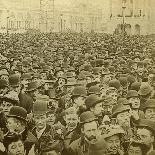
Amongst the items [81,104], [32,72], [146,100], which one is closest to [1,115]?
[32,72]

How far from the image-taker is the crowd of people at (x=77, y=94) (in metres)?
2.69

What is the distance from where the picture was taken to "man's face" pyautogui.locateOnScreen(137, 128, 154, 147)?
2.83m

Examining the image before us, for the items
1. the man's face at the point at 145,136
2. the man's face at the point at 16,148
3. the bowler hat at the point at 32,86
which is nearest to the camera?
the man's face at the point at 16,148

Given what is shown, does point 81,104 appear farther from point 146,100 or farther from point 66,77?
point 146,100

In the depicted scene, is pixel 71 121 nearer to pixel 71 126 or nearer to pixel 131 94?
pixel 71 126

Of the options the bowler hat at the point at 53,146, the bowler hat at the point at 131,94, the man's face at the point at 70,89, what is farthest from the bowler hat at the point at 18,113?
the bowler hat at the point at 131,94

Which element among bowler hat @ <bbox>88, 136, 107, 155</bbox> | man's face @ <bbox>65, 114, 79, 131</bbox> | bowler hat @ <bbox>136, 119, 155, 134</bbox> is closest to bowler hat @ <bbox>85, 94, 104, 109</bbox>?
man's face @ <bbox>65, 114, 79, 131</bbox>

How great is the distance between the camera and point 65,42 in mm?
2869

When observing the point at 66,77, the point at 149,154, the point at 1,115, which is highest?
the point at 66,77

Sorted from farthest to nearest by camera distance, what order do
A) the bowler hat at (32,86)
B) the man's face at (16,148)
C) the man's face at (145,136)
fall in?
the man's face at (145,136) < the bowler hat at (32,86) < the man's face at (16,148)

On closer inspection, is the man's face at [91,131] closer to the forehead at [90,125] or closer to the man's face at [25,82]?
the forehead at [90,125]

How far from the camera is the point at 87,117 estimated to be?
2793mm

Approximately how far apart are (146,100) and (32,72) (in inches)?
30.4

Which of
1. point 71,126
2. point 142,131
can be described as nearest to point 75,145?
point 71,126
